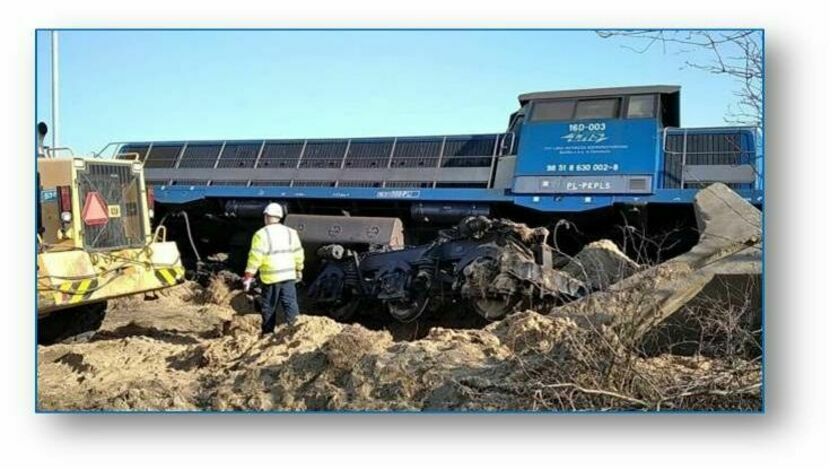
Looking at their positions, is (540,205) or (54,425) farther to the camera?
(540,205)

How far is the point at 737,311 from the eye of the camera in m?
5.33

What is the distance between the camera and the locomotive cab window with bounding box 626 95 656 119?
8.27 m

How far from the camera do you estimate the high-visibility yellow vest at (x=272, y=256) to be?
661cm

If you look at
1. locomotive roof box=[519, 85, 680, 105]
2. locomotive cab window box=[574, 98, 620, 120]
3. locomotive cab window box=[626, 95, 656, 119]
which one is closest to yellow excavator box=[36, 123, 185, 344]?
locomotive roof box=[519, 85, 680, 105]

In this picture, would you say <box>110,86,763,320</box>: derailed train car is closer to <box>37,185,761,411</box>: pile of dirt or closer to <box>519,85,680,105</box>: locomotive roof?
<box>519,85,680,105</box>: locomotive roof

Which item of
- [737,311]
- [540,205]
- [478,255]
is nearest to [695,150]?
[540,205]

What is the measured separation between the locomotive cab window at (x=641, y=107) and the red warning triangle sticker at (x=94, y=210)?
476cm

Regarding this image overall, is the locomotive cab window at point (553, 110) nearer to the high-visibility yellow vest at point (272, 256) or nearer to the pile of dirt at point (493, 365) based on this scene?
the pile of dirt at point (493, 365)

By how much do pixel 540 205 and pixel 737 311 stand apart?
12.5ft

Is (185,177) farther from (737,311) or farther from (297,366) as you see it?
(737,311)

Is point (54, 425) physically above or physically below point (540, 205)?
below

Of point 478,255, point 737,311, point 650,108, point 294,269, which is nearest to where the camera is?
point 737,311

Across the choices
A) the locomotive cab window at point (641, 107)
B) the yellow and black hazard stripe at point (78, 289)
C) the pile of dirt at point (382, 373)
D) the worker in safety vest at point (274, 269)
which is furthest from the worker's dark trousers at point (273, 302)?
the locomotive cab window at point (641, 107)

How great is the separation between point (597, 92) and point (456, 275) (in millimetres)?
2289
